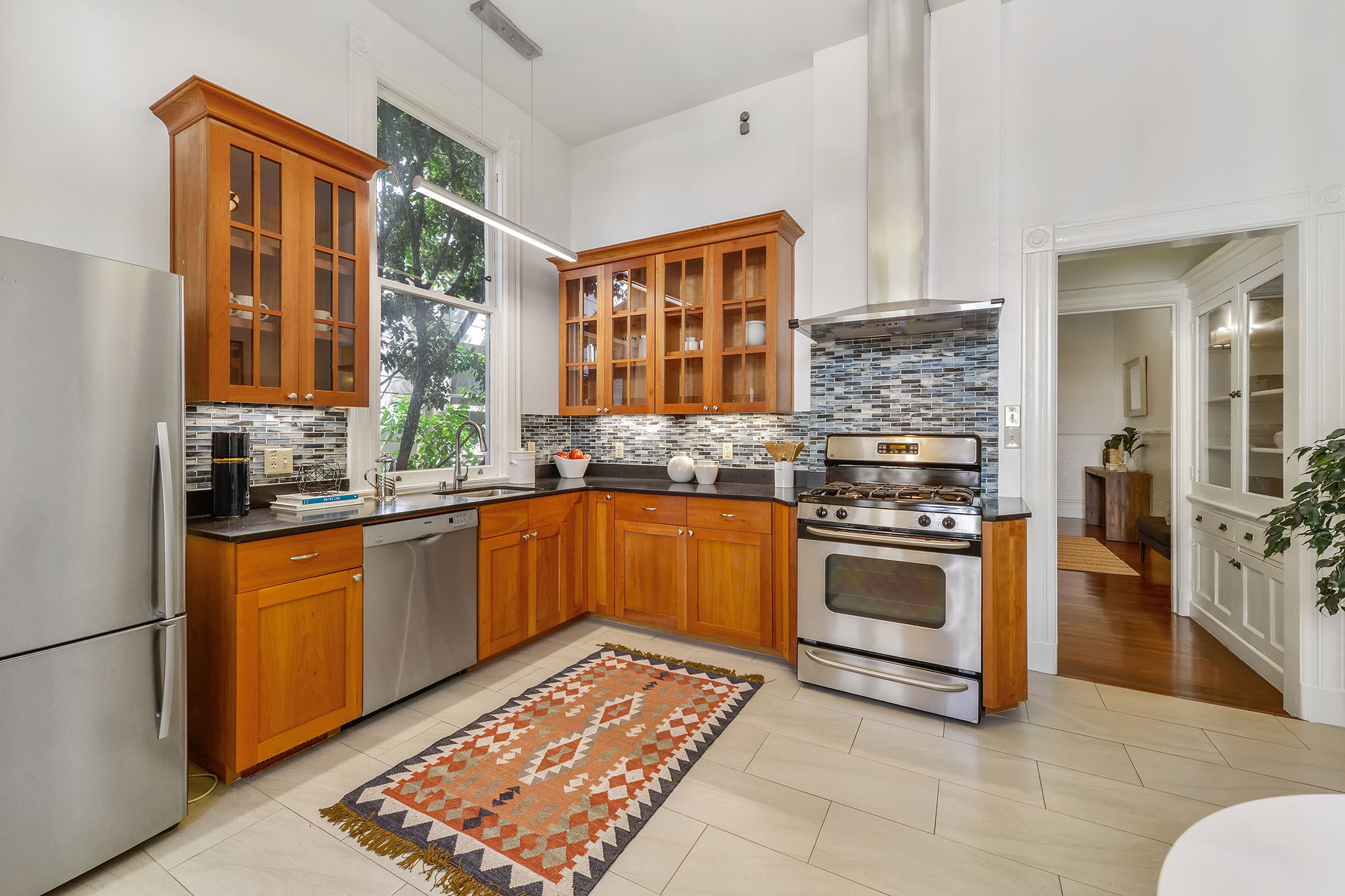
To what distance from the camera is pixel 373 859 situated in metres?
1.64

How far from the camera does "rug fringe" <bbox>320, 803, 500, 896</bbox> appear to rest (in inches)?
61.0

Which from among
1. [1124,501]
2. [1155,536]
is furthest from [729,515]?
[1124,501]

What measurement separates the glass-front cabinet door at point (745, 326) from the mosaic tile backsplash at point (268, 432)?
2123 mm

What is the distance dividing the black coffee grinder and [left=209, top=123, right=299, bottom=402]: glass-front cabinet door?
0.17 meters

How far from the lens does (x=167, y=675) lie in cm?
170

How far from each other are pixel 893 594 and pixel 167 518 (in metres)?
2.77

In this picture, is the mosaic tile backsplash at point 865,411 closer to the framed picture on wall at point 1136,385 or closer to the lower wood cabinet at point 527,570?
the lower wood cabinet at point 527,570

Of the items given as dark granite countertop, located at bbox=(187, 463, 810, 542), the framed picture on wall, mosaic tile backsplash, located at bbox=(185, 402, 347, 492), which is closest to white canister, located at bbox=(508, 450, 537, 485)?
dark granite countertop, located at bbox=(187, 463, 810, 542)

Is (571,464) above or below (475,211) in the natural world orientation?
below

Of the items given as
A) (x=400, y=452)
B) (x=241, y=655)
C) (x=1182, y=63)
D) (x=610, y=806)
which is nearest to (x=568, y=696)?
(x=610, y=806)

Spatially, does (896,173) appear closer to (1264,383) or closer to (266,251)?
(1264,383)

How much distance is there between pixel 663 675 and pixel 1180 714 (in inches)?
92.8

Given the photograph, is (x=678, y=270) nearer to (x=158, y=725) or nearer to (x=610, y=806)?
(x=610, y=806)

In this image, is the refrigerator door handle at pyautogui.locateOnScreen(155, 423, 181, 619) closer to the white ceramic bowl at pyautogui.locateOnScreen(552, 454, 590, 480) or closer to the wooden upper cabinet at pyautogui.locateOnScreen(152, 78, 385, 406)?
the wooden upper cabinet at pyautogui.locateOnScreen(152, 78, 385, 406)
